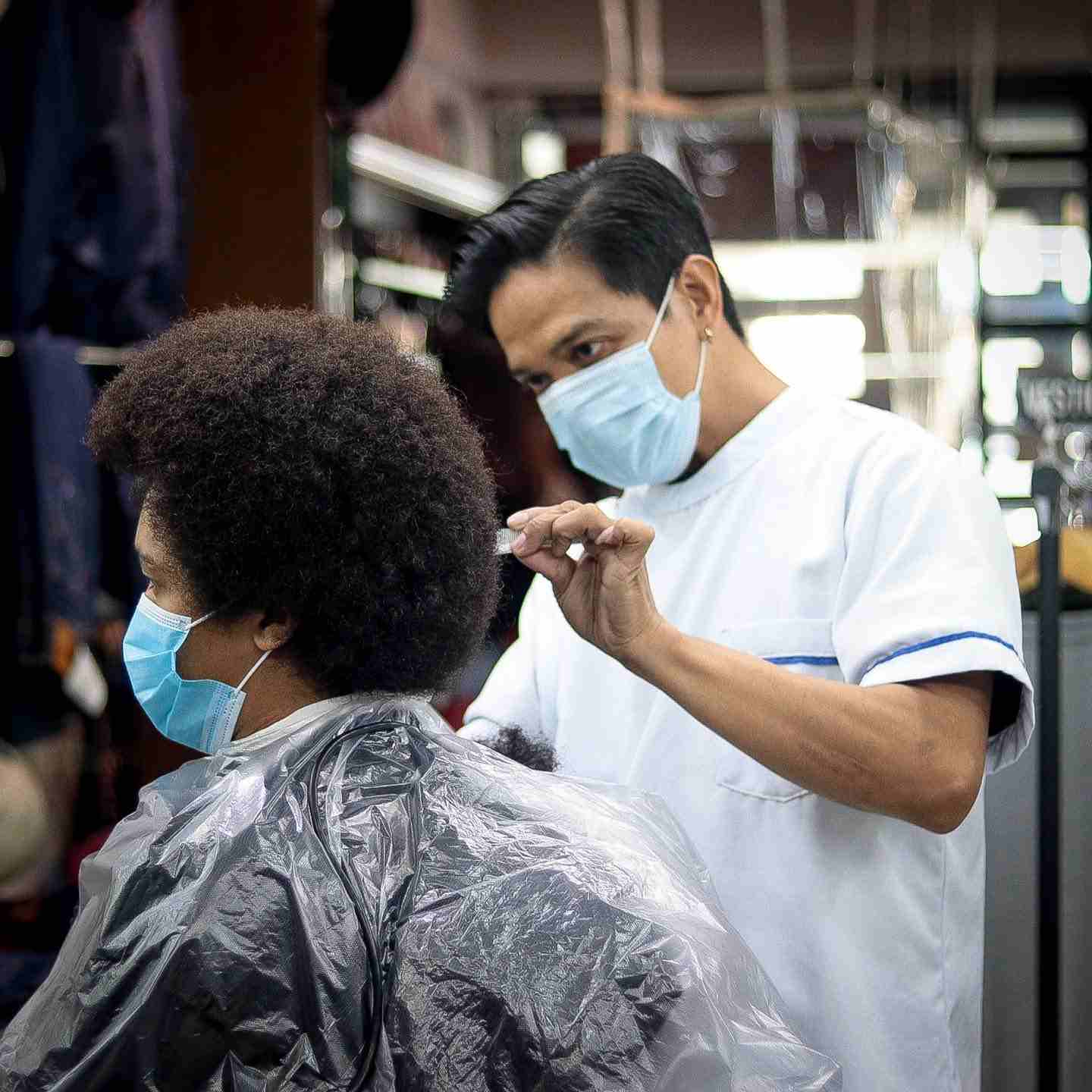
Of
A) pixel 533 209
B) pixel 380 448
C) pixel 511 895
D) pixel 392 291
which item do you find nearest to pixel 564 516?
pixel 380 448

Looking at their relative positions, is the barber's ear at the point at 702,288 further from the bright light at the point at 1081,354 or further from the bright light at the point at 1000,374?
the bright light at the point at 1081,354

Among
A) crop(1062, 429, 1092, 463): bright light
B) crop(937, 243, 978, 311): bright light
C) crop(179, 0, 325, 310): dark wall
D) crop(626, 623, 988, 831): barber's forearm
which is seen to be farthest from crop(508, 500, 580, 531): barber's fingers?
crop(937, 243, 978, 311): bright light

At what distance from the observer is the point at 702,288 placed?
5.01ft

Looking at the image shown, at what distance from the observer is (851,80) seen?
19.1 ft

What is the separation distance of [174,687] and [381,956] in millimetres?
310

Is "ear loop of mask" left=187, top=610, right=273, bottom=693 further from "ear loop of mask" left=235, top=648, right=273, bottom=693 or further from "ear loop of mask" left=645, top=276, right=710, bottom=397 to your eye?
"ear loop of mask" left=645, top=276, right=710, bottom=397

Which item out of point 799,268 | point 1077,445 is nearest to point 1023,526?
point 1077,445

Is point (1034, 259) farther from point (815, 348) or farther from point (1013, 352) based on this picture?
point (815, 348)

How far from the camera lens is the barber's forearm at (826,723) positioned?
1.22 metres

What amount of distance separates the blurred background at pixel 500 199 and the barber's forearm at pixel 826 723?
0.34m

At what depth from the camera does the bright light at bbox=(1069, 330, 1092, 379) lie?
18.2 ft

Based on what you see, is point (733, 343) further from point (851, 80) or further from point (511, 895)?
point (851, 80)

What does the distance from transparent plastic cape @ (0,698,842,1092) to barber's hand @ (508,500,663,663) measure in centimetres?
22

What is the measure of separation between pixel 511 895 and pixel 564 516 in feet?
1.17
